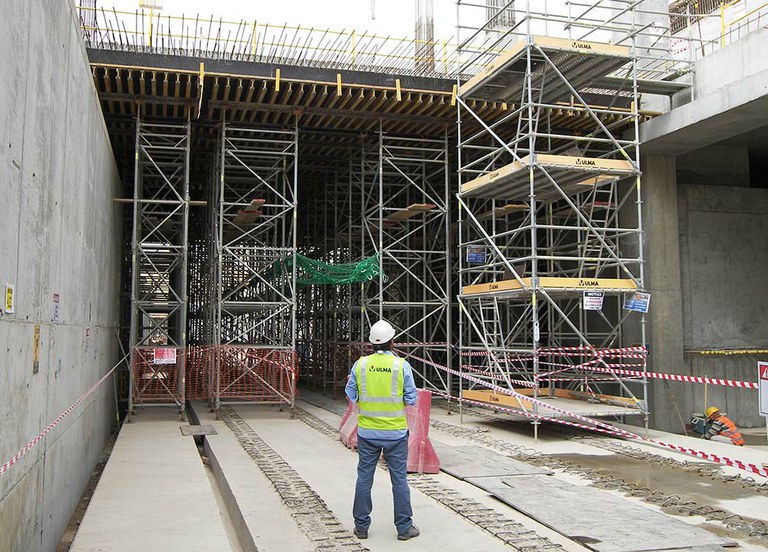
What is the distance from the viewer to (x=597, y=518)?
706cm

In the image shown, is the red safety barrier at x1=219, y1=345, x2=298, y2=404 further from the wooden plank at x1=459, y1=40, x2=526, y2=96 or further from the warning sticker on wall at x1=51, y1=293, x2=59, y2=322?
the warning sticker on wall at x1=51, y1=293, x2=59, y2=322

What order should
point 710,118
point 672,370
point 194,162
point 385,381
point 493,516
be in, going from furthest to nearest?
1. point 194,162
2. point 672,370
3. point 710,118
4. point 493,516
5. point 385,381

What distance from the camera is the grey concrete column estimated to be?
17.2 meters

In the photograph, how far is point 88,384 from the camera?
468 inches

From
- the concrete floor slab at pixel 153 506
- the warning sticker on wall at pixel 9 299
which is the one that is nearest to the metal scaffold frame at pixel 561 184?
the concrete floor slab at pixel 153 506

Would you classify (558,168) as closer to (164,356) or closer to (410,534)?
(410,534)

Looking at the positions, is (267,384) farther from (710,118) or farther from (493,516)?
(710,118)

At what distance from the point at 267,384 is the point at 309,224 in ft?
45.4

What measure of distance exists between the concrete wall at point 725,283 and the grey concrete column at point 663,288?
1.00m

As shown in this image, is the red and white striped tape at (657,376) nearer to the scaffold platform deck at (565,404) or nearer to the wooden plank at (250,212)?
the scaffold platform deck at (565,404)

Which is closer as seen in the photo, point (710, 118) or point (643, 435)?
point (643, 435)

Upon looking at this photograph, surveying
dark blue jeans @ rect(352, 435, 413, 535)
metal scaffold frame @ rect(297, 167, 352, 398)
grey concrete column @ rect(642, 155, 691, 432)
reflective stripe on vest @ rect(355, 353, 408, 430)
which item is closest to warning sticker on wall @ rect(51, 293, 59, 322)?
reflective stripe on vest @ rect(355, 353, 408, 430)

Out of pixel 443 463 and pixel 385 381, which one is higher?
pixel 385 381

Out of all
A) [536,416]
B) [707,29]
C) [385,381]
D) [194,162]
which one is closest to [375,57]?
[194,162]
